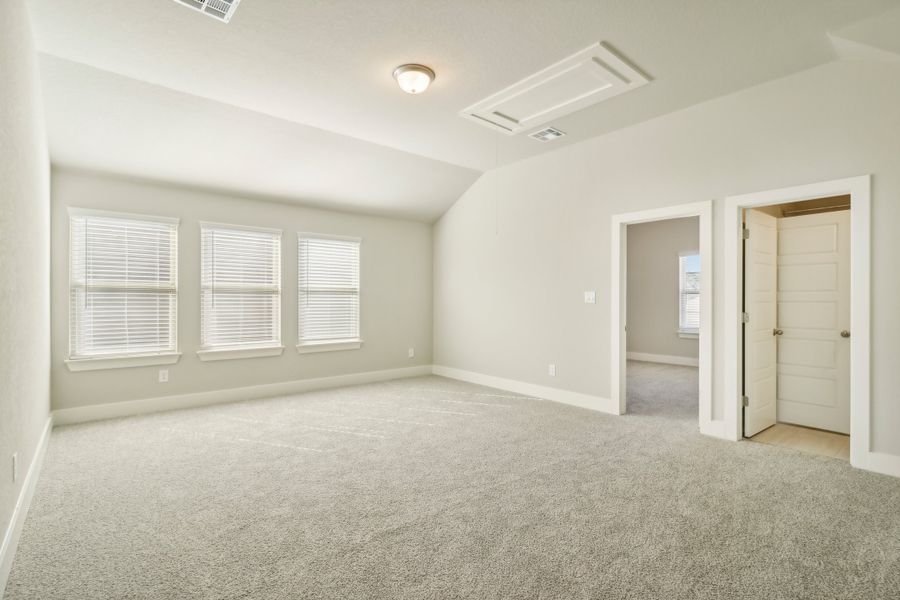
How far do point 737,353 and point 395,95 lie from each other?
3.62m

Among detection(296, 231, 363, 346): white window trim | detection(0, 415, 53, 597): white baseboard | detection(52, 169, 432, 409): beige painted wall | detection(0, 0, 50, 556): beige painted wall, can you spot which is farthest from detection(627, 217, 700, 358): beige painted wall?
detection(0, 415, 53, 597): white baseboard

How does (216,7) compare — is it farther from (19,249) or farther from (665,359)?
(665,359)

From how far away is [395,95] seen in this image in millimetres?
3664

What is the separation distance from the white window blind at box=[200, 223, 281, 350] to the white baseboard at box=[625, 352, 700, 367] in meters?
6.55

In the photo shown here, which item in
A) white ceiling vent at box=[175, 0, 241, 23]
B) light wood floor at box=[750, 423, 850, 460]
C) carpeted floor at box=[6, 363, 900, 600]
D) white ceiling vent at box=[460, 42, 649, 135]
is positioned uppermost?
white ceiling vent at box=[460, 42, 649, 135]

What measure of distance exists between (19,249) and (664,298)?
342 inches

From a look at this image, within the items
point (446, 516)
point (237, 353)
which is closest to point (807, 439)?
point (446, 516)

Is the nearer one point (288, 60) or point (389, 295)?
point (288, 60)

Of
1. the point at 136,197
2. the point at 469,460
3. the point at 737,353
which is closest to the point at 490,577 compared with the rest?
the point at 469,460

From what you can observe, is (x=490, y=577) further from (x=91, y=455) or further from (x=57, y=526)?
(x=91, y=455)

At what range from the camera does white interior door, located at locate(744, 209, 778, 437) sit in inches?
153

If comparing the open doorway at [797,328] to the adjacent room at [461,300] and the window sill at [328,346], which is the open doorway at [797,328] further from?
the window sill at [328,346]

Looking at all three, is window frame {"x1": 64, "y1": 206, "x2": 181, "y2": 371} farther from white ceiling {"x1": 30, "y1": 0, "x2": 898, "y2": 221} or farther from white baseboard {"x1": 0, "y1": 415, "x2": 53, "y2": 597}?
white baseboard {"x1": 0, "y1": 415, "x2": 53, "y2": 597}

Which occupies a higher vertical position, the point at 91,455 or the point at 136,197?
the point at 136,197
